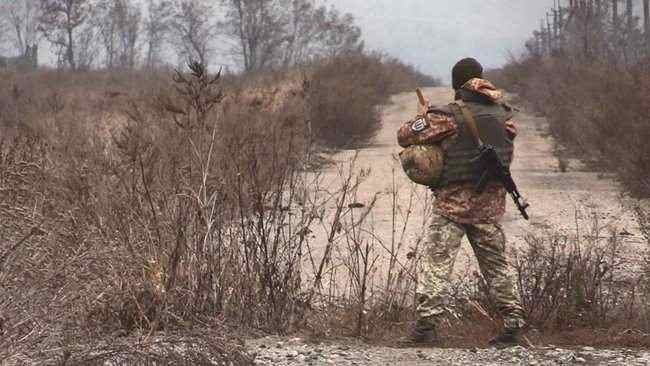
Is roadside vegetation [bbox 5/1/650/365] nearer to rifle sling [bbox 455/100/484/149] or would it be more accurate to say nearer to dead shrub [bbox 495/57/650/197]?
rifle sling [bbox 455/100/484/149]

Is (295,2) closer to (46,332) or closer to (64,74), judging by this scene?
(64,74)

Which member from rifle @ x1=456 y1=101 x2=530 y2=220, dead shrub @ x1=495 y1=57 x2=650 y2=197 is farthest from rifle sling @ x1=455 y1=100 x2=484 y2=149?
dead shrub @ x1=495 y1=57 x2=650 y2=197

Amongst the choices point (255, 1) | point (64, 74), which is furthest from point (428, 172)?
point (255, 1)

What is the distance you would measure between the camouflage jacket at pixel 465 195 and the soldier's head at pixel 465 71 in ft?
0.23

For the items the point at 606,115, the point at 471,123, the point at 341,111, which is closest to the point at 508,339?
the point at 471,123

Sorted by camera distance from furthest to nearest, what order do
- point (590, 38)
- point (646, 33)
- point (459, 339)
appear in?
point (646, 33) < point (590, 38) < point (459, 339)

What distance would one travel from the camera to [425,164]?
5.11 m

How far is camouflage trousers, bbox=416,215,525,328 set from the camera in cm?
510

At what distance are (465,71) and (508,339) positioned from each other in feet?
5.15

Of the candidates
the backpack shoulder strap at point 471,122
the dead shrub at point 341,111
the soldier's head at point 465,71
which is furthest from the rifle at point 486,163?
the dead shrub at point 341,111

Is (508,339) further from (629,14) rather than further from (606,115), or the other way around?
(629,14)

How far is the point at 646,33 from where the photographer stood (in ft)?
111

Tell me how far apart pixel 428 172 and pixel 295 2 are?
170 ft

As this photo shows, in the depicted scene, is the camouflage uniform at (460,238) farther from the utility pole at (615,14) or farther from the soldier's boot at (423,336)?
the utility pole at (615,14)
